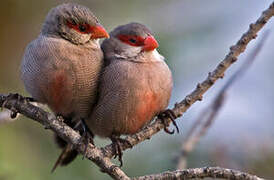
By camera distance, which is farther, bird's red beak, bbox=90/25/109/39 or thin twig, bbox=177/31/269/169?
bird's red beak, bbox=90/25/109/39

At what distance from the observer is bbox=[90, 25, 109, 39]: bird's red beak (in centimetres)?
462

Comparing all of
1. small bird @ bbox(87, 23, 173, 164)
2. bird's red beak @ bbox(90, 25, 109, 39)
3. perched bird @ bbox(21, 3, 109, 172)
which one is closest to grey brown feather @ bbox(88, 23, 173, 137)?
small bird @ bbox(87, 23, 173, 164)

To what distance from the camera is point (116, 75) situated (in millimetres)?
4609

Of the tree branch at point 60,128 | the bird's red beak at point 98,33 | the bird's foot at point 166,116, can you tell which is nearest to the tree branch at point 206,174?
the tree branch at point 60,128

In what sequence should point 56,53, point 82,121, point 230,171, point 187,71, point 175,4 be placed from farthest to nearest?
point 175,4, point 187,71, point 82,121, point 56,53, point 230,171

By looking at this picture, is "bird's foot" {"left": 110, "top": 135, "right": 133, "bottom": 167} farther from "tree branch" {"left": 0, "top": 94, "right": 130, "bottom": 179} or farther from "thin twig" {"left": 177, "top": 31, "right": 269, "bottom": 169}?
"thin twig" {"left": 177, "top": 31, "right": 269, "bottom": 169}

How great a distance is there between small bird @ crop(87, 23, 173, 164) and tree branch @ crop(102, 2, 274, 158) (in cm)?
29

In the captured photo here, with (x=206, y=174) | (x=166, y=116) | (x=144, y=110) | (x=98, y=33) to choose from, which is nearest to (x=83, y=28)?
(x=98, y=33)

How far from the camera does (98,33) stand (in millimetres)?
4625

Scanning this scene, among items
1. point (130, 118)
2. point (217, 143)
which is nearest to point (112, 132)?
point (130, 118)

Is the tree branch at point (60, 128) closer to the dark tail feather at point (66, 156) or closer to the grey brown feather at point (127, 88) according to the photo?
the grey brown feather at point (127, 88)

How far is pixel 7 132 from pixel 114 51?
1.68 m

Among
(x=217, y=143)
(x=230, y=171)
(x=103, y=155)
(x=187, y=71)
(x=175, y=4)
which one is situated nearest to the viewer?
(x=230, y=171)

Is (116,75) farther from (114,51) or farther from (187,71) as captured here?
(187,71)
